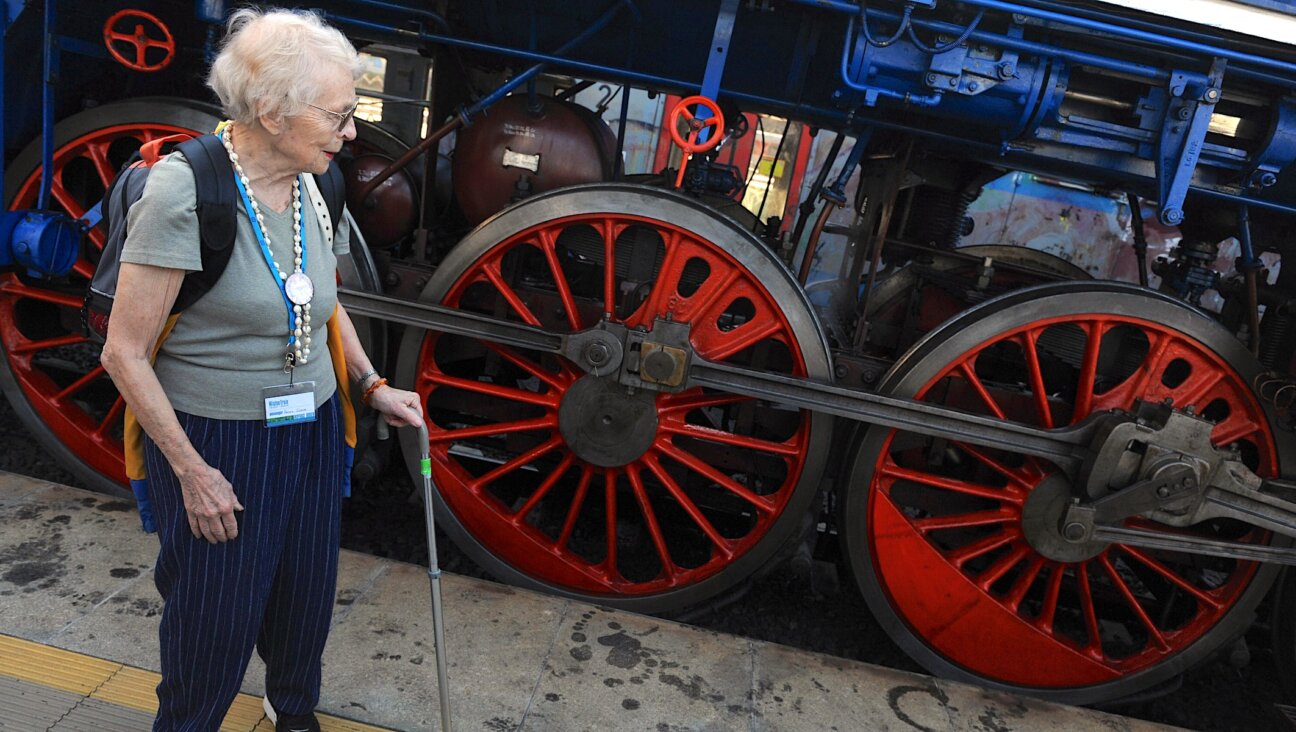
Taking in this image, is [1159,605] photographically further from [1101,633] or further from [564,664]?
[564,664]

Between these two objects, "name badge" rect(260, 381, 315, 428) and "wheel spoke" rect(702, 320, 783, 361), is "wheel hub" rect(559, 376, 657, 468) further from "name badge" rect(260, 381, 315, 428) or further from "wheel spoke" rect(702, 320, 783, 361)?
"name badge" rect(260, 381, 315, 428)

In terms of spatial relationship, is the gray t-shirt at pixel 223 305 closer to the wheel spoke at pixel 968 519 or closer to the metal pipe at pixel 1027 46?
the metal pipe at pixel 1027 46

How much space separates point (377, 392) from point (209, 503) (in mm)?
471

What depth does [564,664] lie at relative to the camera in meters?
2.67

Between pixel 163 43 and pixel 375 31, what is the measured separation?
2.52 ft

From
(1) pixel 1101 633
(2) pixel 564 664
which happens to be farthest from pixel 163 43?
(1) pixel 1101 633

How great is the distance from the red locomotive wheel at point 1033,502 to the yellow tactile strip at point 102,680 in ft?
6.17

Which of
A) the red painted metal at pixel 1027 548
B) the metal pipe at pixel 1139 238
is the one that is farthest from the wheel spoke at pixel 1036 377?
the metal pipe at pixel 1139 238

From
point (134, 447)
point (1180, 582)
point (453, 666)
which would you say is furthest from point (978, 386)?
point (134, 447)

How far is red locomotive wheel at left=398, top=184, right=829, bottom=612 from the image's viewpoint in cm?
301

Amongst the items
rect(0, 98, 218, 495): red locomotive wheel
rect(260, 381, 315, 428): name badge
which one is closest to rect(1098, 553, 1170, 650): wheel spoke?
rect(260, 381, 315, 428): name badge

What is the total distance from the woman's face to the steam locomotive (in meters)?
1.28

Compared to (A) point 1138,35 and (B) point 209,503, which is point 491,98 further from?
(A) point 1138,35

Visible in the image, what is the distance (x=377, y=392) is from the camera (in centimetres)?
208
